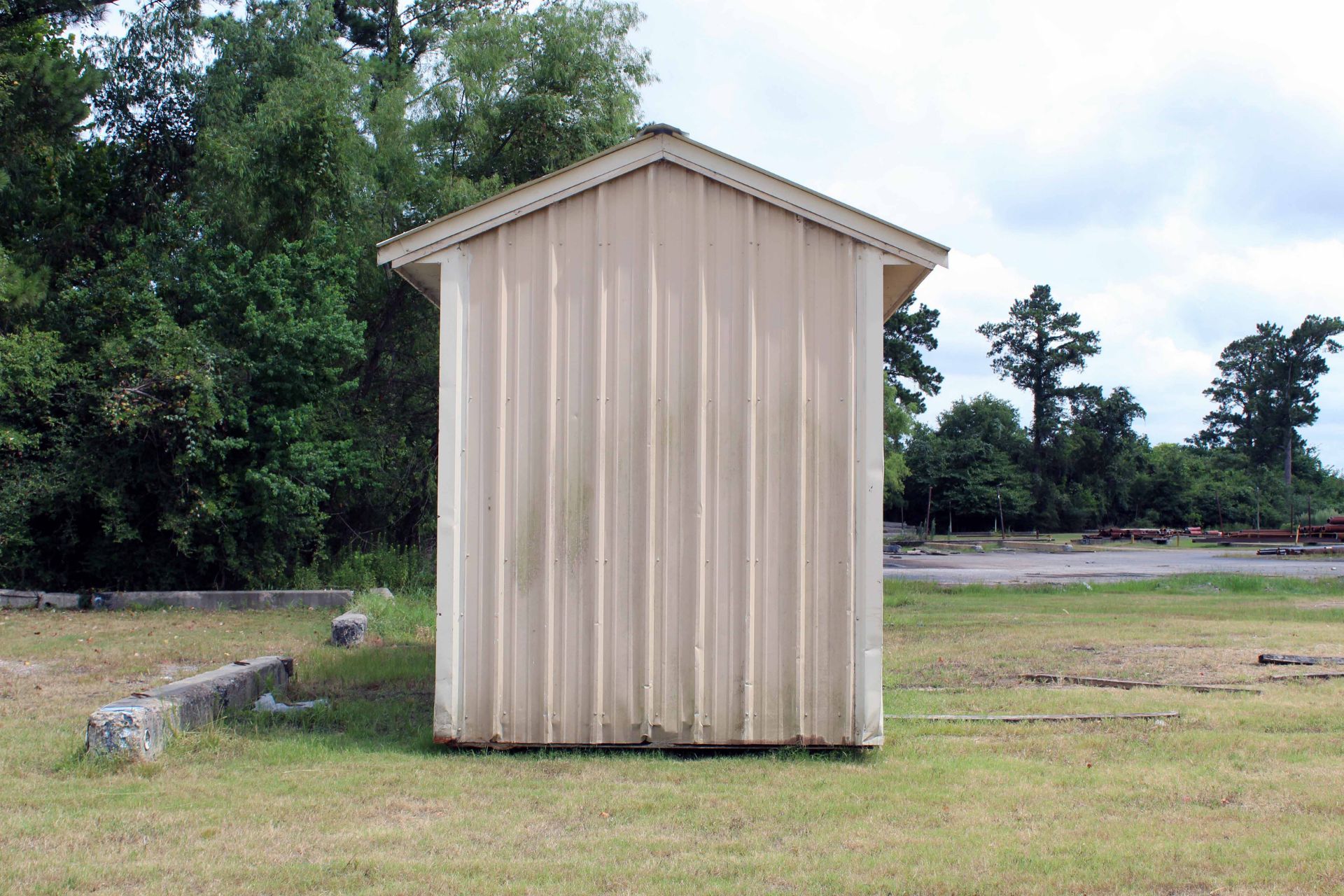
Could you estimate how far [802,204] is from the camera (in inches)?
261

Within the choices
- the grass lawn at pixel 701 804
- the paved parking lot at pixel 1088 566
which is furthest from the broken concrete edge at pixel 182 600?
the paved parking lot at pixel 1088 566

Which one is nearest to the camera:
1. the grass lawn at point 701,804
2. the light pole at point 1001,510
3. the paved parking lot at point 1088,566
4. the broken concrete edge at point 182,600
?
the grass lawn at point 701,804

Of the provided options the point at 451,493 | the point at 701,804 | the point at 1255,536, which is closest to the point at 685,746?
the point at 701,804

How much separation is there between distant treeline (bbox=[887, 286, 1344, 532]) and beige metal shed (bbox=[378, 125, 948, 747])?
55.4 m

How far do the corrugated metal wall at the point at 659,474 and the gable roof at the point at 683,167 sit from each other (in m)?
0.08

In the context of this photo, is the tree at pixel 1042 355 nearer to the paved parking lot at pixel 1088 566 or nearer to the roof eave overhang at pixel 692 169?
the paved parking lot at pixel 1088 566

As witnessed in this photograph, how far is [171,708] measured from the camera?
6363 mm

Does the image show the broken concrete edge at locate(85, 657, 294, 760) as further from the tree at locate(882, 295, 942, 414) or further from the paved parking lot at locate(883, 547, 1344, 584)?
the tree at locate(882, 295, 942, 414)

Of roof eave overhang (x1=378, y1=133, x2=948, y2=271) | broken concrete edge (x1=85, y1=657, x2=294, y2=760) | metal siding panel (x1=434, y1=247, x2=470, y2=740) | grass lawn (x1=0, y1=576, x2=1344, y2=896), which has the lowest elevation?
grass lawn (x1=0, y1=576, x2=1344, y2=896)

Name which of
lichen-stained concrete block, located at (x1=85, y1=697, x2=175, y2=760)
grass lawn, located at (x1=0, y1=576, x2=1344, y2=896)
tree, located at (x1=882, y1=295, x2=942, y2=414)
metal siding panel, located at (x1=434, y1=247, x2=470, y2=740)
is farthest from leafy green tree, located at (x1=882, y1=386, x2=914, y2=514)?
lichen-stained concrete block, located at (x1=85, y1=697, x2=175, y2=760)

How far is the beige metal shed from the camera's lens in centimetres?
639

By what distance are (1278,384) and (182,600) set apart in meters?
78.7

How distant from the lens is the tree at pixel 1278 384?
74188 mm

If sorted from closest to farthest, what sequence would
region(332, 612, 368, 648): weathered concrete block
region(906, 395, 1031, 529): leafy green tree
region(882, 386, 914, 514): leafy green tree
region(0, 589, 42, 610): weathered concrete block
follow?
region(332, 612, 368, 648): weathered concrete block → region(0, 589, 42, 610): weathered concrete block → region(882, 386, 914, 514): leafy green tree → region(906, 395, 1031, 529): leafy green tree
